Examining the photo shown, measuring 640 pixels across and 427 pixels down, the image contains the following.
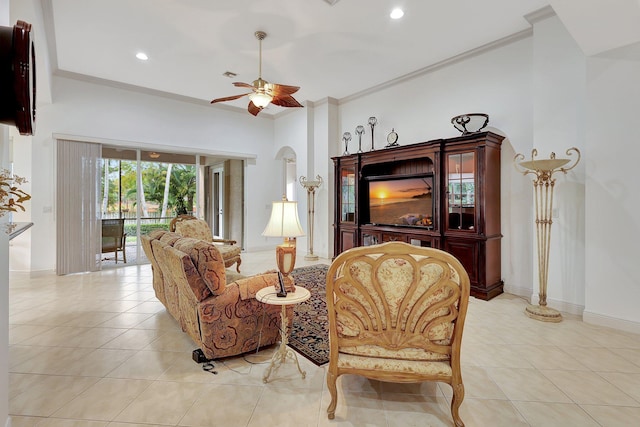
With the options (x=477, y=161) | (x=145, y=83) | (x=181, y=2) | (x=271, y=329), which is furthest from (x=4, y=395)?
(x=145, y=83)

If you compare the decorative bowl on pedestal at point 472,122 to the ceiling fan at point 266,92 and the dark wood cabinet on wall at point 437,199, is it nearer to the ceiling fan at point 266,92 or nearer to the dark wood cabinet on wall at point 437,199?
the dark wood cabinet on wall at point 437,199

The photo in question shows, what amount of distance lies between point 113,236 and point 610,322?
23.8 feet

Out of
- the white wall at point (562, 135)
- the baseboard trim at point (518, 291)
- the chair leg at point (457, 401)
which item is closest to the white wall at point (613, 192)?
the white wall at point (562, 135)

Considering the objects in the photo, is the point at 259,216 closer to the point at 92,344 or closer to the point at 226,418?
the point at 92,344

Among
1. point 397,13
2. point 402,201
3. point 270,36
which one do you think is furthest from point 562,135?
point 270,36

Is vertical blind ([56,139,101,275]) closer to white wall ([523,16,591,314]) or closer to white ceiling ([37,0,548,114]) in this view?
white ceiling ([37,0,548,114])

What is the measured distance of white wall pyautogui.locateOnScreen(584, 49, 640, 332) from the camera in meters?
2.79

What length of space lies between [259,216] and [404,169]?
3.88m

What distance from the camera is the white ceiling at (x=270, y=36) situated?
3324 millimetres

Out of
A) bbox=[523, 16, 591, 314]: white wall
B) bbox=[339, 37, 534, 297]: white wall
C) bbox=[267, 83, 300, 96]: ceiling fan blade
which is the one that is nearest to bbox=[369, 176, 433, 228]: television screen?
bbox=[339, 37, 534, 297]: white wall

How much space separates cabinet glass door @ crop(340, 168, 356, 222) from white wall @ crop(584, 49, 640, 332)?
329cm

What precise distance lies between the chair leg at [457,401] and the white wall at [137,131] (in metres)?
6.15

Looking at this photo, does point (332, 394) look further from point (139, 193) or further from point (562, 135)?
point (139, 193)

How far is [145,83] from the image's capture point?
5414mm
